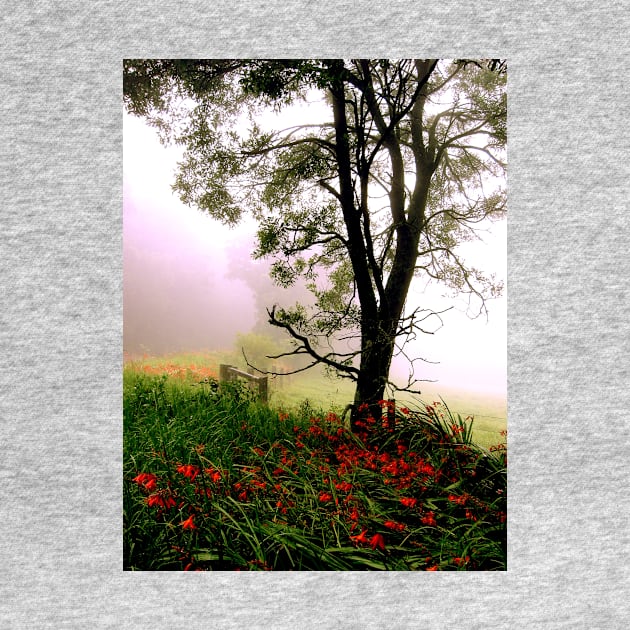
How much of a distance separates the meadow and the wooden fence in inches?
1.4

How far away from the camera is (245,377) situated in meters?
1.66

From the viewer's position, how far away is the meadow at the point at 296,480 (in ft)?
4.66

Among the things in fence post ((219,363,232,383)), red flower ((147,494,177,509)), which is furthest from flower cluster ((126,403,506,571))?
fence post ((219,363,232,383))

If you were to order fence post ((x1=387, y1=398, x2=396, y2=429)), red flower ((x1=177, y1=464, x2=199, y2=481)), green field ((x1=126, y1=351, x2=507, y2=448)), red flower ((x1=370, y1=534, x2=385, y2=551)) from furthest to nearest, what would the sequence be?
fence post ((x1=387, y1=398, x2=396, y2=429)) < green field ((x1=126, y1=351, x2=507, y2=448)) < red flower ((x1=177, y1=464, x2=199, y2=481)) < red flower ((x1=370, y1=534, x2=385, y2=551))

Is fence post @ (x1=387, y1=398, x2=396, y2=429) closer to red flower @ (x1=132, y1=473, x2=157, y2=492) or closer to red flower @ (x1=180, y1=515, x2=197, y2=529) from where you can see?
red flower @ (x1=180, y1=515, x2=197, y2=529)

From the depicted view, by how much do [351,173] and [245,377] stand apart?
1015 mm

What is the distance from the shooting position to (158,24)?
1573 mm

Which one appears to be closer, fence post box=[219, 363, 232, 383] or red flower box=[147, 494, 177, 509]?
red flower box=[147, 494, 177, 509]

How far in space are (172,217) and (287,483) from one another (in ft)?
3.94

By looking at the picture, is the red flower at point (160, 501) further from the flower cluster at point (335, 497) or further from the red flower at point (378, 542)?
the red flower at point (378, 542)

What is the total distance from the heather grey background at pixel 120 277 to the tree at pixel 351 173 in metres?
0.08

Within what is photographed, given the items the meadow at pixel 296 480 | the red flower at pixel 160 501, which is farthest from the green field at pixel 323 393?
the red flower at pixel 160 501

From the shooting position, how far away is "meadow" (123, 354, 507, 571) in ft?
4.66

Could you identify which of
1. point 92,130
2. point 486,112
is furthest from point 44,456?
point 486,112
